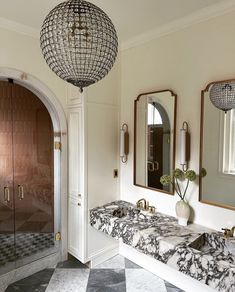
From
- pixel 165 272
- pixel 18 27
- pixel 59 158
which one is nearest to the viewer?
pixel 18 27

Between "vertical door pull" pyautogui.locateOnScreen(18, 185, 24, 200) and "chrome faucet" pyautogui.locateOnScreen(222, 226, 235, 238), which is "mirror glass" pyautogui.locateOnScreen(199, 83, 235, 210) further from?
"vertical door pull" pyautogui.locateOnScreen(18, 185, 24, 200)

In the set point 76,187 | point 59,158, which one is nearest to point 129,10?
point 59,158

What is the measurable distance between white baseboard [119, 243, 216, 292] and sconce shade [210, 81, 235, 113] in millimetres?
1754

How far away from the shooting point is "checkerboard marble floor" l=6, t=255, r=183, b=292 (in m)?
2.51

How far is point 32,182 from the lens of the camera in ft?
10.1

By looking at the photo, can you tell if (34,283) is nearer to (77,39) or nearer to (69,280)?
(69,280)

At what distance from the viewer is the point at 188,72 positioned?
8.11 ft

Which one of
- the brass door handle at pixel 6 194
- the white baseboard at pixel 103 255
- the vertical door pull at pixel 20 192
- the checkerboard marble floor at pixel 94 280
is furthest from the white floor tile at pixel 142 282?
the brass door handle at pixel 6 194

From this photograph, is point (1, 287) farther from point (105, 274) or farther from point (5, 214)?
point (105, 274)

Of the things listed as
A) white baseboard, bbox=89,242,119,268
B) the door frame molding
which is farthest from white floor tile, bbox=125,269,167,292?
the door frame molding

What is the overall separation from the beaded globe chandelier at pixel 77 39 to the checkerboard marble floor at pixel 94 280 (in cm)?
233

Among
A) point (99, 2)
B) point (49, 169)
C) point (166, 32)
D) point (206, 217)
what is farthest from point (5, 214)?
point (166, 32)

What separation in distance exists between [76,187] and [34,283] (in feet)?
3.73

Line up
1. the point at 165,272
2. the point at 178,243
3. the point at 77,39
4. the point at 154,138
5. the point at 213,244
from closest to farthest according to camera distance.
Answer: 1. the point at 77,39
2. the point at 178,243
3. the point at 213,244
4. the point at 165,272
5. the point at 154,138
